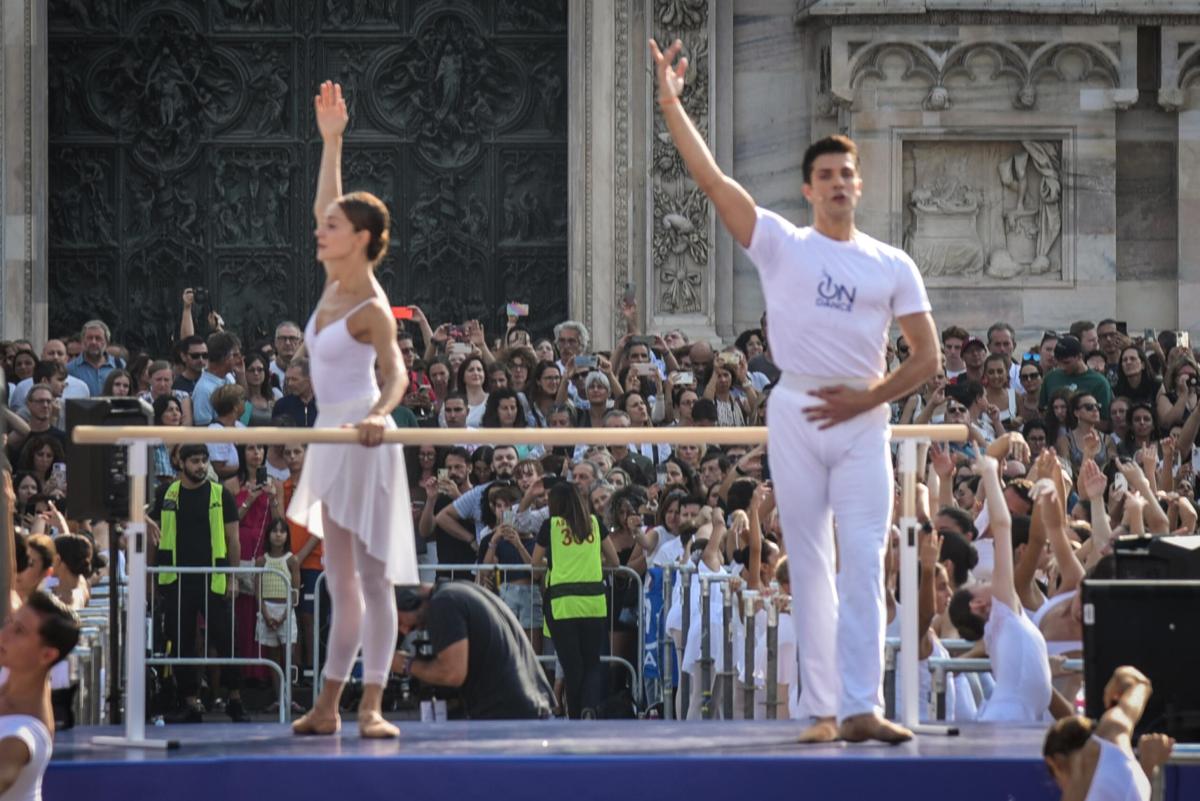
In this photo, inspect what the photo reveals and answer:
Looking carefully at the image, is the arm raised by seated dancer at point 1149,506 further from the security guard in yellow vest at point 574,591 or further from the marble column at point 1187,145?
the marble column at point 1187,145

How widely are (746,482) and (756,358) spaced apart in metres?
4.66

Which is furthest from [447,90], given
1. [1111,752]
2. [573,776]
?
[1111,752]

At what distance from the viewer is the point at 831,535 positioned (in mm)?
9023

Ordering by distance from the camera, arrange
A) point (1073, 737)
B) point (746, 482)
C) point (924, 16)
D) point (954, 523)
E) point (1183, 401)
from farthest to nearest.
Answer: point (924, 16), point (1183, 401), point (746, 482), point (954, 523), point (1073, 737)

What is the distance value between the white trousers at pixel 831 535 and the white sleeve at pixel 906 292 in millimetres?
373

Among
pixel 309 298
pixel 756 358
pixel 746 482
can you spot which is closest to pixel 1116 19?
pixel 756 358

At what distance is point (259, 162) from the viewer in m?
23.5

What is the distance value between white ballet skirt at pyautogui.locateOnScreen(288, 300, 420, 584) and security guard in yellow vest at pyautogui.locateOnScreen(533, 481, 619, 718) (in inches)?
210

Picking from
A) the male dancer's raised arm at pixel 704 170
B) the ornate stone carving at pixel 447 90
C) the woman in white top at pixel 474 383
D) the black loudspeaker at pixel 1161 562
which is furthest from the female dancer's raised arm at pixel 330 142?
the ornate stone carving at pixel 447 90

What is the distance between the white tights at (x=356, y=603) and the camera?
926 cm

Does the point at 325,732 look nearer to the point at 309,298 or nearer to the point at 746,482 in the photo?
the point at 746,482

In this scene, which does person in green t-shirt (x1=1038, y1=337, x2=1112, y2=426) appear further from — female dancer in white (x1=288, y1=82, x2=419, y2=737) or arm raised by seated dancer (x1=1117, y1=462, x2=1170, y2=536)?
female dancer in white (x1=288, y1=82, x2=419, y2=737)

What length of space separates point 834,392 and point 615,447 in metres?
8.66

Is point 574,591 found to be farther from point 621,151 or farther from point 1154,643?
point 621,151
